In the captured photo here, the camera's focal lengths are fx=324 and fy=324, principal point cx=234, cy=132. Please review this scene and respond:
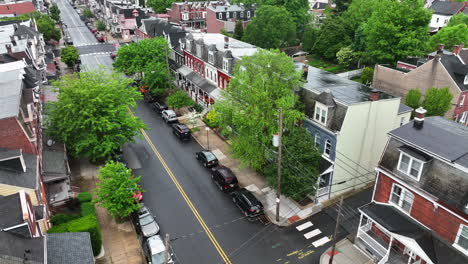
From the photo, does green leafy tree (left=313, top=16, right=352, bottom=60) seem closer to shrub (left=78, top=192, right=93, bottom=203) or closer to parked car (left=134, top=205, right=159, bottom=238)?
parked car (left=134, top=205, right=159, bottom=238)

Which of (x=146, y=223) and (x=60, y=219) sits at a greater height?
(x=60, y=219)

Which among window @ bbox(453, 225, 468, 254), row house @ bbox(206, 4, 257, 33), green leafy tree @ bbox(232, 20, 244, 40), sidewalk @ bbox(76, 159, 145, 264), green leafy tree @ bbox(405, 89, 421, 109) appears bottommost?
sidewalk @ bbox(76, 159, 145, 264)

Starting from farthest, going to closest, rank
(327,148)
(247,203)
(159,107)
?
1. (159,107)
2. (327,148)
3. (247,203)

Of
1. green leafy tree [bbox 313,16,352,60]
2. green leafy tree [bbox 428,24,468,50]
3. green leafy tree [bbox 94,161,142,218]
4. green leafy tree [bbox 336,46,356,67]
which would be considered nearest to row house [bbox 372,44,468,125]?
green leafy tree [bbox 428,24,468,50]

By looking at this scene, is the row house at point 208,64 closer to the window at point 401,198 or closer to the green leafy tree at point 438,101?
the green leafy tree at point 438,101

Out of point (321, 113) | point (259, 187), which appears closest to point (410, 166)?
point (321, 113)

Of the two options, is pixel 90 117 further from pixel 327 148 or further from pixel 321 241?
pixel 321 241
